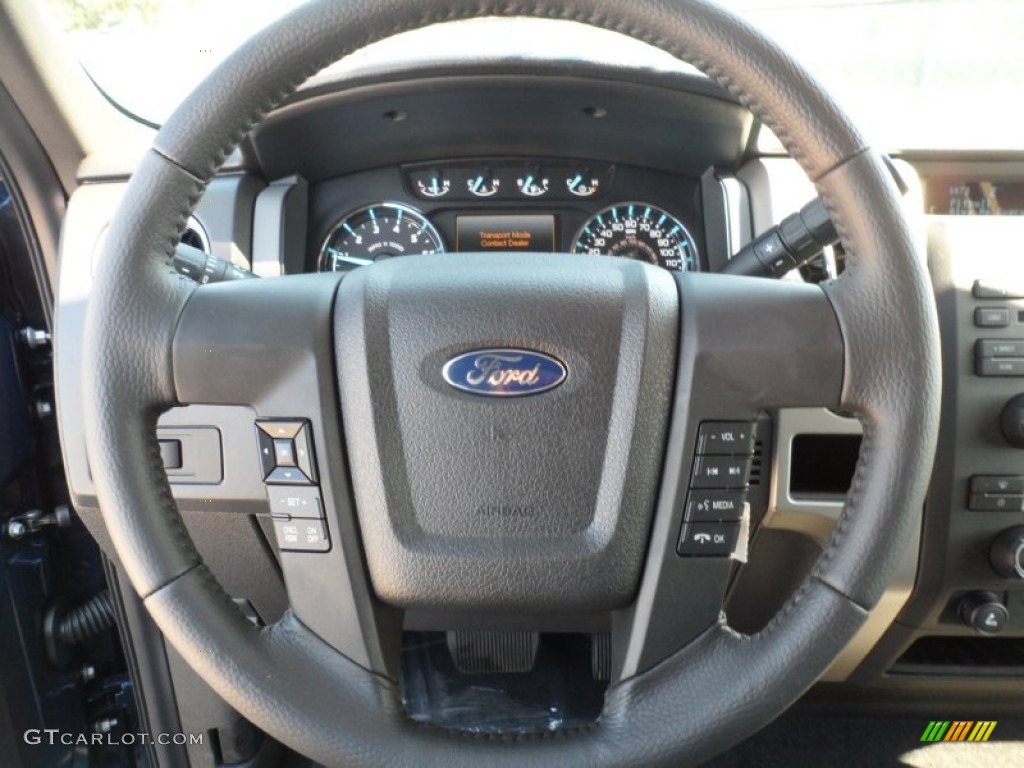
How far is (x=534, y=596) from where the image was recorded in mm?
894

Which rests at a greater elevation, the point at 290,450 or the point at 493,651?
the point at 290,450

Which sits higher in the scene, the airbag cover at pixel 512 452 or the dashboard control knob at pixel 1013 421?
the airbag cover at pixel 512 452

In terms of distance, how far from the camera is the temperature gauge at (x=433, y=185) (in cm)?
156

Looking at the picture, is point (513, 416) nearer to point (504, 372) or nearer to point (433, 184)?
point (504, 372)

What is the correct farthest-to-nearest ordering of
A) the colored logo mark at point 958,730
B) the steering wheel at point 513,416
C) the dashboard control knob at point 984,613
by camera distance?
the colored logo mark at point 958,730 → the dashboard control knob at point 984,613 → the steering wheel at point 513,416

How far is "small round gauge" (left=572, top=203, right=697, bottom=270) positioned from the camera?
61.3 inches

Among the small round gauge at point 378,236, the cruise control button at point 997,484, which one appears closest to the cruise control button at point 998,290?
the cruise control button at point 997,484

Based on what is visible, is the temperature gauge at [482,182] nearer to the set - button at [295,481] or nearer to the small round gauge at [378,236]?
the small round gauge at [378,236]

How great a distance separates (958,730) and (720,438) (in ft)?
4.13

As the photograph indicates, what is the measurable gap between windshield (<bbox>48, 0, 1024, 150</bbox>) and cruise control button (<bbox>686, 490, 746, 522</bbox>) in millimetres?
727

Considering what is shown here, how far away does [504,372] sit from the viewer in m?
0.88

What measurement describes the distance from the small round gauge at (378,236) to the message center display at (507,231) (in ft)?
0.17
